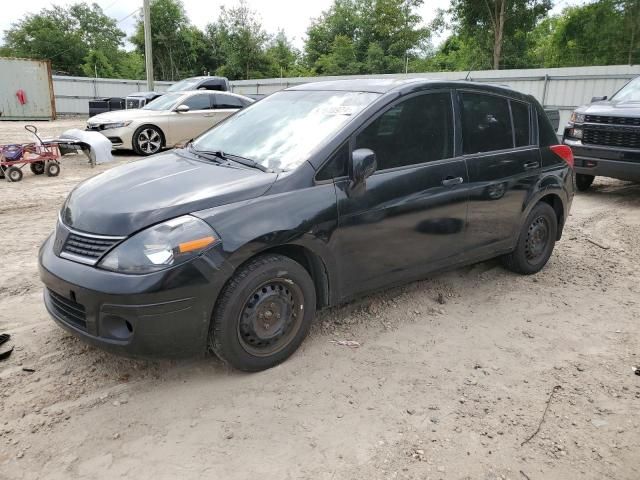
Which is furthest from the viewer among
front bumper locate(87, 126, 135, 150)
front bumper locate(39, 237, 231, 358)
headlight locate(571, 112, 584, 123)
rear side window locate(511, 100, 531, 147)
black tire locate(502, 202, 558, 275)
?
front bumper locate(87, 126, 135, 150)

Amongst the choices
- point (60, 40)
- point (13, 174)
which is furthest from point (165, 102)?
point (60, 40)

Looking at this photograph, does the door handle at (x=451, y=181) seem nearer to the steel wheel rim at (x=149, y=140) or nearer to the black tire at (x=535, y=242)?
the black tire at (x=535, y=242)

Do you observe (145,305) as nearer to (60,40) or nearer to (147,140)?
(147,140)

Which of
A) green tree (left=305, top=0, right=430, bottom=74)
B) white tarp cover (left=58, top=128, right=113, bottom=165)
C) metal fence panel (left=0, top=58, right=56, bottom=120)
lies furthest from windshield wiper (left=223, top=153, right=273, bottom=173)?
green tree (left=305, top=0, right=430, bottom=74)

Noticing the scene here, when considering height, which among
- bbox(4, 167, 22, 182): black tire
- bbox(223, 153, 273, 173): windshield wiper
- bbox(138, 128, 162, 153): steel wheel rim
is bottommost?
bbox(4, 167, 22, 182): black tire

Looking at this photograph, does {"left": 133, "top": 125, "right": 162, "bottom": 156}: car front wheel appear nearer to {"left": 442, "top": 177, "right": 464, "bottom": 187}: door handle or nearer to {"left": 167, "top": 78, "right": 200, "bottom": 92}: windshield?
{"left": 167, "top": 78, "right": 200, "bottom": 92}: windshield

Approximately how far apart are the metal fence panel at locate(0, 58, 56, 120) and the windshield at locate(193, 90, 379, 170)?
2189cm

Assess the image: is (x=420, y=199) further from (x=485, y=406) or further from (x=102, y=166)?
(x=102, y=166)

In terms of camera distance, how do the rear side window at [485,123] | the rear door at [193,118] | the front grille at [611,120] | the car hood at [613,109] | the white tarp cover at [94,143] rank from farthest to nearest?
the rear door at [193,118]
the white tarp cover at [94,143]
the car hood at [613,109]
the front grille at [611,120]
the rear side window at [485,123]

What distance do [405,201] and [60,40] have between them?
2198 inches

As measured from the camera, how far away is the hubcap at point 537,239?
4852 mm

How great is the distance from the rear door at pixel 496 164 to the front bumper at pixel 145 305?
227cm

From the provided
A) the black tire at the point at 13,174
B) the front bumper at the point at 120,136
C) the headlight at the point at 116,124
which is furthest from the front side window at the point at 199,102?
the black tire at the point at 13,174

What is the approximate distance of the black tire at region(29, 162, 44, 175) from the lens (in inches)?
380
